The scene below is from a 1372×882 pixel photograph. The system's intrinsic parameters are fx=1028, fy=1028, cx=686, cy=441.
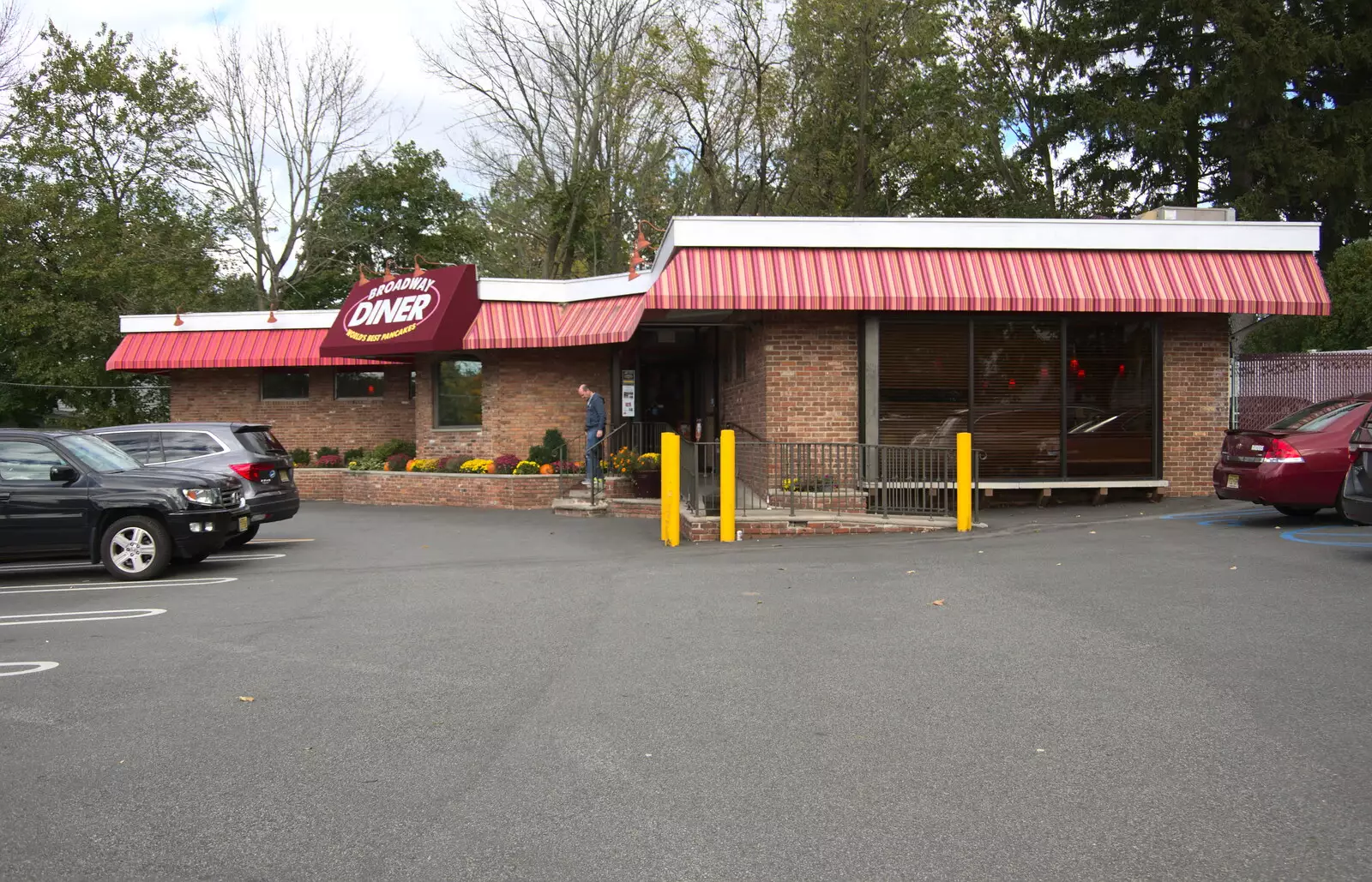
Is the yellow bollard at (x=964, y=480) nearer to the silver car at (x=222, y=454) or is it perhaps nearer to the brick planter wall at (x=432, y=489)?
the brick planter wall at (x=432, y=489)

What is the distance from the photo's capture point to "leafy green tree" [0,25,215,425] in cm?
3181

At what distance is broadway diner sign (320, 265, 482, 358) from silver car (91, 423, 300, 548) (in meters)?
5.87

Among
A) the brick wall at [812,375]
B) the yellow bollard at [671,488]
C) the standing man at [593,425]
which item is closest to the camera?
the yellow bollard at [671,488]

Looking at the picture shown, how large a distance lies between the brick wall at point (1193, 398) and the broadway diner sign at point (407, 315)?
12.4 metres

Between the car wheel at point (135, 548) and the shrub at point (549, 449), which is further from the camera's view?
the shrub at point (549, 449)

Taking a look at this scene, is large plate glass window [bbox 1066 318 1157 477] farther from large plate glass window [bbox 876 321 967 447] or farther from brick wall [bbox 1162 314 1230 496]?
large plate glass window [bbox 876 321 967 447]

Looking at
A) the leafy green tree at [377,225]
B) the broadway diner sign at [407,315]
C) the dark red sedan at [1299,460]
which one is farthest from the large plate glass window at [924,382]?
the leafy green tree at [377,225]

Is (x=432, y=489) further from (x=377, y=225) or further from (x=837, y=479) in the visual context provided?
(x=377, y=225)

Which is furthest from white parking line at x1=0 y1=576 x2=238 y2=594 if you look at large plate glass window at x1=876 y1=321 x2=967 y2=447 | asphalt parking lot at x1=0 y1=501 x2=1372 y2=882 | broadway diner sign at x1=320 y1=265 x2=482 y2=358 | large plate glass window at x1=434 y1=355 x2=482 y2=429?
large plate glass window at x1=434 y1=355 x2=482 y2=429

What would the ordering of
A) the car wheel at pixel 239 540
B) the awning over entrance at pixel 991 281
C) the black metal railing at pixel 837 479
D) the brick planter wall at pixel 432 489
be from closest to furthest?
the black metal railing at pixel 837 479
the car wheel at pixel 239 540
the awning over entrance at pixel 991 281
the brick planter wall at pixel 432 489

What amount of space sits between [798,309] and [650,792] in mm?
10833

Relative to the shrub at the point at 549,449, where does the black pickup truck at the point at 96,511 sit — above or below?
below

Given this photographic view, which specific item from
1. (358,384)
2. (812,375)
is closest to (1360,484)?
(812,375)

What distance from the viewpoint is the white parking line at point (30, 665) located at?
22.2 feet
